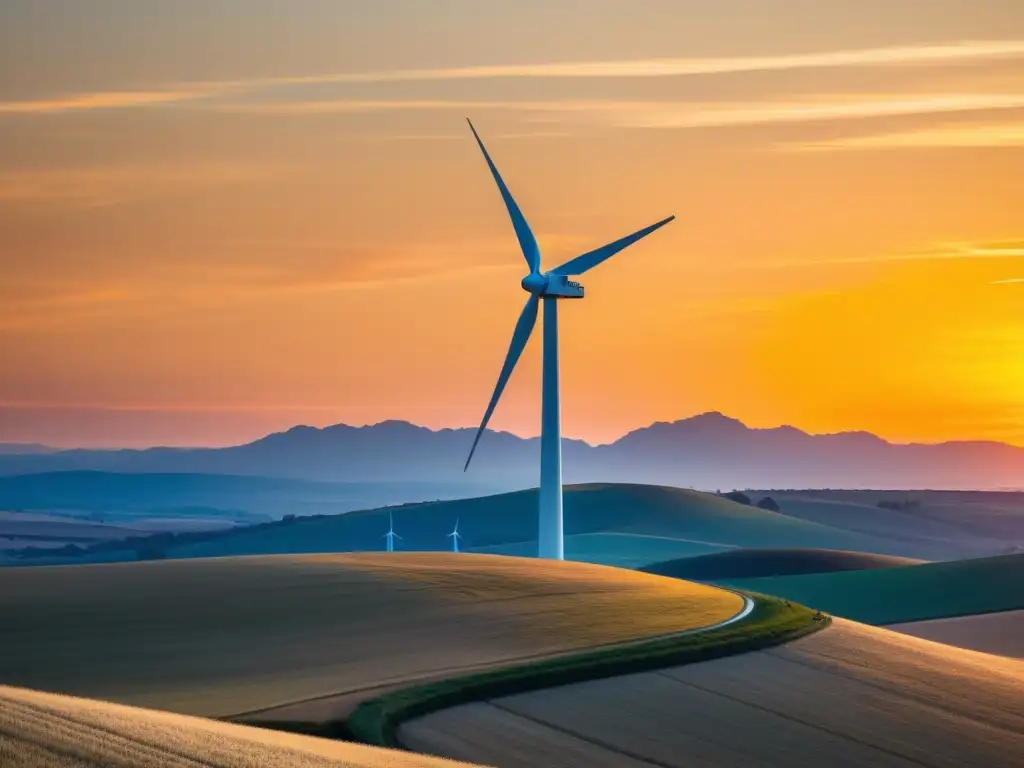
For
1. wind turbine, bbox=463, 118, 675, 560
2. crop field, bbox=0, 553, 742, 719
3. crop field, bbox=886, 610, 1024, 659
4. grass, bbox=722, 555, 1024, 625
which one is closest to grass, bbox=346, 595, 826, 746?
crop field, bbox=0, 553, 742, 719

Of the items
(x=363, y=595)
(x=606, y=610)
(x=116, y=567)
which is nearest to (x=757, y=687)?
(x=606, y=610)

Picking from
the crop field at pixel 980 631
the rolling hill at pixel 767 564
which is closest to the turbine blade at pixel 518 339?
the crop field at pixel 980 631

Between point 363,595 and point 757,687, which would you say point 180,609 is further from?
point 757,687

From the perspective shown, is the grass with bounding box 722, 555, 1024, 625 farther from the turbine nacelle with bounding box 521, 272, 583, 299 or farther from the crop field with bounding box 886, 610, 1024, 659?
the turbine nacelle with bounding box 521, 272, 583, 299

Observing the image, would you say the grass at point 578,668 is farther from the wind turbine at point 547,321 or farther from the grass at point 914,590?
the grass at point 914,590

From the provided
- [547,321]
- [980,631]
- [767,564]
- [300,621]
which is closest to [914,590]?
[980,631]
